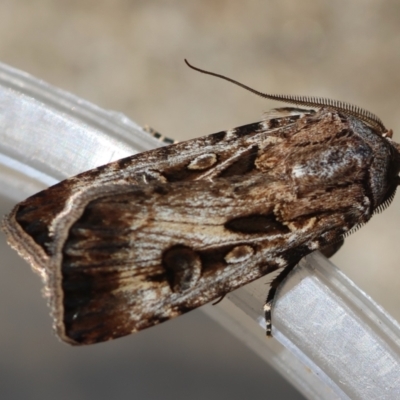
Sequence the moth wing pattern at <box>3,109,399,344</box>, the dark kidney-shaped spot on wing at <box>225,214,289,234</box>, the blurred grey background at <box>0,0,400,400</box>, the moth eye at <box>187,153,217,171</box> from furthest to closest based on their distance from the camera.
A: the blurred grey background at <box>0,0,400,400</box> < the moth eye at <box>187,153,217,171</box> < the dark kidney-shaped spot on wing at <box>225,214,289,234</box> < the moth wing pattern at <box>3,109,399,344</box>

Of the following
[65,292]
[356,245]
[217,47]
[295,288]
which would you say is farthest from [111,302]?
[217,47]

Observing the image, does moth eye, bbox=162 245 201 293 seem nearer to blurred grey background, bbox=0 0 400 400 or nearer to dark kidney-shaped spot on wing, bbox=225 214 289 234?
dark kidney-shaped spot on wing, bbox=225 214 289 234

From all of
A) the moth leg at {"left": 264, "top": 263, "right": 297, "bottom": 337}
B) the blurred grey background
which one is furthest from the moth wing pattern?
the blurred grey background

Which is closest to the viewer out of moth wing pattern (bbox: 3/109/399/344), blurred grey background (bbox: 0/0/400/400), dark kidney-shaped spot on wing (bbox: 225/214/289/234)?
moth wing pattern (bbox: 3/109/399/344)

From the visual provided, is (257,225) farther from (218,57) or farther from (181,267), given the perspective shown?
(218,57)

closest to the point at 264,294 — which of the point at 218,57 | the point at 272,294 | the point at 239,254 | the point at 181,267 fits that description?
the point at 272,294

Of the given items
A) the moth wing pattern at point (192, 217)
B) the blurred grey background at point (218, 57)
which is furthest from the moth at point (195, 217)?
the blurred grey background at point (218, 57)

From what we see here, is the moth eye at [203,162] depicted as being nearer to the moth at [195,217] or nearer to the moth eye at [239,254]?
the moth at [195,217]
